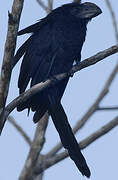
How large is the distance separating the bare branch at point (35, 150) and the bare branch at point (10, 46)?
181 cm

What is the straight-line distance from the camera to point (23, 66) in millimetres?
5129

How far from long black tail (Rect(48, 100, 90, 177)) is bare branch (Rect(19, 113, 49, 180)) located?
67cm

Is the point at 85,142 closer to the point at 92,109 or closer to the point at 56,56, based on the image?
the point at 92,109

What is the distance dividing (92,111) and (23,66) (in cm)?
136

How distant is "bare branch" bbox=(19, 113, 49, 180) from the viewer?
215 inches

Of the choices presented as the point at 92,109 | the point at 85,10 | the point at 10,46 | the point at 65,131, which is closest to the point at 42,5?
the point at 85,10

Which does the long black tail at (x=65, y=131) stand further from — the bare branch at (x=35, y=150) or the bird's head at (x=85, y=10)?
the bird's head at (x=85, y=10)

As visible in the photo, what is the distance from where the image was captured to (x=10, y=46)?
12.5 ft

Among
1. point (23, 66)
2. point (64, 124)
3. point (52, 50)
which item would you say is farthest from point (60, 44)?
point (64, 124)

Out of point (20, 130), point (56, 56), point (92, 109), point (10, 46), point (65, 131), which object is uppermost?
point (10, 46)

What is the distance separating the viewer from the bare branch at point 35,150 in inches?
215

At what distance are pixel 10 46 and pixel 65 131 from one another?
5.00 feet

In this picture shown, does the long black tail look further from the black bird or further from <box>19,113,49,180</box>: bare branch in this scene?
<box>19,113,49,180</box>: bare branch

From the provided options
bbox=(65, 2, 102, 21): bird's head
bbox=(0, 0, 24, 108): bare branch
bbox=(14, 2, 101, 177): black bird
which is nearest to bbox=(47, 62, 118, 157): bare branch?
bbox=(14, 2, 101, 177): black bird
